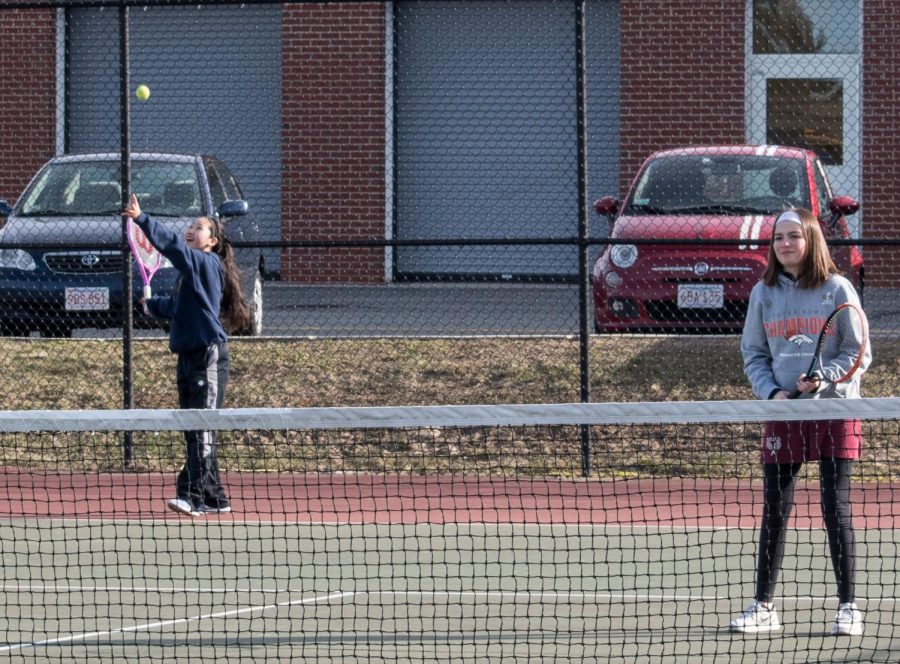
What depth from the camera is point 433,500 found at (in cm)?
955

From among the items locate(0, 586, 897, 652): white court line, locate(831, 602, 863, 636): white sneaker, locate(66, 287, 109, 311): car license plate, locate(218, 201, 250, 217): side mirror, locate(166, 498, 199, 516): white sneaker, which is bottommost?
locate(0, 586, 897, 652): white court line

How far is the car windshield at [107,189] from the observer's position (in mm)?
12023

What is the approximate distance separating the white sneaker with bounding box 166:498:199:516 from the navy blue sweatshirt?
78 centimetres

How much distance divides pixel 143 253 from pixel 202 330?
0.67m

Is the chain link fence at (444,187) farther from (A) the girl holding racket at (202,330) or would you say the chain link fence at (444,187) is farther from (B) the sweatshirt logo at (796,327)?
(B) the sweatshirt logo at (796,327)

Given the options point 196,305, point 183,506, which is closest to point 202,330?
point 196,305

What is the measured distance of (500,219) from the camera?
14828 millimetres

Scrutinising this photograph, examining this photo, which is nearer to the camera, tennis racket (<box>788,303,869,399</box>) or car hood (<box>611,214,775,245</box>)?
tennis racket (<box>788,303,869,399</box>)

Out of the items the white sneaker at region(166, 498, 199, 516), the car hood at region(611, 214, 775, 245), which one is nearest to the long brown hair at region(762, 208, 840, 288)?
the white sneaker at region(166, 498, 199, 516)

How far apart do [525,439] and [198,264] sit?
9.52 ft

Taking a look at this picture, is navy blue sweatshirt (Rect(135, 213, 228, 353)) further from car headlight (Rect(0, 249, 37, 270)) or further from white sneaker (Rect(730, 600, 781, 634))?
white sneaker (Rect(730, 600, 781, 634))

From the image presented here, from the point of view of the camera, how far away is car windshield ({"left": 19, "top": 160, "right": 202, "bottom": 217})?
12023mm

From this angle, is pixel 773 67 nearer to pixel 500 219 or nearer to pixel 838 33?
pixel 838 33

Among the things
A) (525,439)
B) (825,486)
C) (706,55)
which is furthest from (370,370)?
(706,55)
